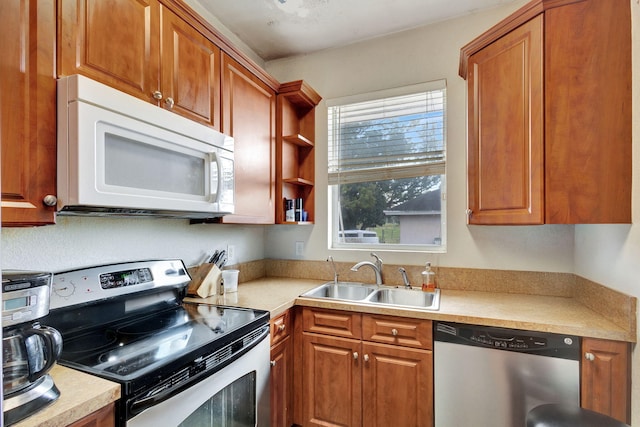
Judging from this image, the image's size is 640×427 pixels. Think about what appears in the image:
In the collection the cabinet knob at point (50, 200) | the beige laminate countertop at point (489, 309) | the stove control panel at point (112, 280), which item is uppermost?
the cabinet knob at point (50, 200)

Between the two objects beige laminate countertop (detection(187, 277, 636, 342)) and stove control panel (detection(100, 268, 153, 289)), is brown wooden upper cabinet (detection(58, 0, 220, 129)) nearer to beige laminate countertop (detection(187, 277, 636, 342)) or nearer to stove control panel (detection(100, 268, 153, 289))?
stove control panel (detection(100, 268, 153, 289))

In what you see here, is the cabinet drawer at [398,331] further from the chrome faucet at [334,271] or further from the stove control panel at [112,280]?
the stove control panel at [112,280]

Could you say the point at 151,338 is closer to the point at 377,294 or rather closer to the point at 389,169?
the point at 377,294

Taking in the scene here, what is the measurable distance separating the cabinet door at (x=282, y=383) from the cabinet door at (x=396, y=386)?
0.42 meters

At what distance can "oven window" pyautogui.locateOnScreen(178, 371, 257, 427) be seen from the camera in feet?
3.91

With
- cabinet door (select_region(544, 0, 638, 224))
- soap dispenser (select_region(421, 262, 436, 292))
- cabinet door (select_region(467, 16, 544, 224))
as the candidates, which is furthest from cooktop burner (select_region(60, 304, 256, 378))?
cabinet door (select_region(544, 0, 638, 224))

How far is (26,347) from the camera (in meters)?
0.85

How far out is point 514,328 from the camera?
1.47 meters

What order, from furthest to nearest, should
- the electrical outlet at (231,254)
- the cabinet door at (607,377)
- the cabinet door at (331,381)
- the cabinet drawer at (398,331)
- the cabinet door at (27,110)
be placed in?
1. the electrical outlet at (231,254)
2. the cabinet door at (331,381)
3. the cabinet drawer at (398,331)
4. the cabinet door at (607,377)
5. the cabinet door at (27,110)

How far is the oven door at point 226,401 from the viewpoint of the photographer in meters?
1.03

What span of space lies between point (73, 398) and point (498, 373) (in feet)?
5.26

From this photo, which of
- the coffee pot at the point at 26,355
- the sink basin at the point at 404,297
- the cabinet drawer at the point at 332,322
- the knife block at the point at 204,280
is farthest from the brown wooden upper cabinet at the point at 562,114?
the coffee pot at the point at 26,355

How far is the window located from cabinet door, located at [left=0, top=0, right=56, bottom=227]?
1775mm

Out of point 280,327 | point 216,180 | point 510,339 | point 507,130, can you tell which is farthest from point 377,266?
point 216,180
